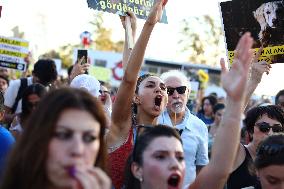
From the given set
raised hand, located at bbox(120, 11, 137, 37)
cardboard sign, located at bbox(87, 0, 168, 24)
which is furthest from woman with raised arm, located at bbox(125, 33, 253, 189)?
cardboard sign, located at bbox(87, 0, 168, 24)

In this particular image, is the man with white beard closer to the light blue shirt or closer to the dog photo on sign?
the light blue shirt

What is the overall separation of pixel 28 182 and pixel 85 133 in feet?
1.04

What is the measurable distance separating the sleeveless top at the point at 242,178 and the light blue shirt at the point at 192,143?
0.33 meters

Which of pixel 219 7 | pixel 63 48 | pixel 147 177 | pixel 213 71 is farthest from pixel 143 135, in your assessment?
pixel 63 48

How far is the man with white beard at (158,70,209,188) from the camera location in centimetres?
458

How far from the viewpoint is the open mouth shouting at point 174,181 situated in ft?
9.85

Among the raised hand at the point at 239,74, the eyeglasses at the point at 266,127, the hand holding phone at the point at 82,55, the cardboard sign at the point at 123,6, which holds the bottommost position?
the eyeglasses at the point at 266,127

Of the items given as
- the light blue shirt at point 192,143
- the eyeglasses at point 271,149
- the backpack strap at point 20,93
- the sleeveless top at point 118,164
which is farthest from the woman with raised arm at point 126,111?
the backpack strap at point 20,93

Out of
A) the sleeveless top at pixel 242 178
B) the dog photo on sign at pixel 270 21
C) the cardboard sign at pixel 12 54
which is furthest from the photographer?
the cardboard sign at pixel 12 54

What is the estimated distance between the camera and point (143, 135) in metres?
3.35

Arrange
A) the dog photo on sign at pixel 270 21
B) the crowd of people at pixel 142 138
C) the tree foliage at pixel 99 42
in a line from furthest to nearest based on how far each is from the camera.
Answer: the tree foliage at pixel 99 42 → the dog photo on sign at pixel 270 21 → the crowd of people at pixel 142 138

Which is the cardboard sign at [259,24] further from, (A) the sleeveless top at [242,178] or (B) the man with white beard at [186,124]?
(A) the sleeveless top at [242,178]

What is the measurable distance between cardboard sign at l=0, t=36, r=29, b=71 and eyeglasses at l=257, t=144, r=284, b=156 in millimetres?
6467

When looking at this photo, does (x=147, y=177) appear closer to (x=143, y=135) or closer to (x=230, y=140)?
(x=143, y=135)
